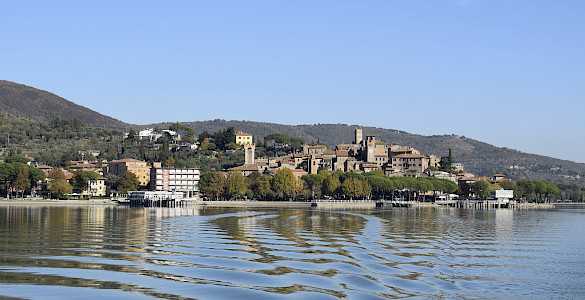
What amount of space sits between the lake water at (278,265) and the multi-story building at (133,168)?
320 feet

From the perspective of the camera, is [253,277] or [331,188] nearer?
[253,277]

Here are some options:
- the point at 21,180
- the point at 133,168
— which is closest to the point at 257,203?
the point at 21,180

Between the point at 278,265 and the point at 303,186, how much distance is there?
328ft

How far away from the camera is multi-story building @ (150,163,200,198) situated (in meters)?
137

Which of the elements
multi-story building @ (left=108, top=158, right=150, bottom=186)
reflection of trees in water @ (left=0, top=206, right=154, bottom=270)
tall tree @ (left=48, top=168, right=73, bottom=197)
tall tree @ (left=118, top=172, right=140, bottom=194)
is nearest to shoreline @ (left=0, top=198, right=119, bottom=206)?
tall tree @ (left=48, top=168, right=73, bottom=197)

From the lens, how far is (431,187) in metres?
135

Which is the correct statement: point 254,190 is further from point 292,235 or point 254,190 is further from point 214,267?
point 214,267

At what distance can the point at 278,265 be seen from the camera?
27.7 meters

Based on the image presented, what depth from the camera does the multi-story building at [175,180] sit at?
13712 centimetres

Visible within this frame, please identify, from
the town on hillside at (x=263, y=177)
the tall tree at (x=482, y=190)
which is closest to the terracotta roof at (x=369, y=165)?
the town on hillside at (x=263, y=177)

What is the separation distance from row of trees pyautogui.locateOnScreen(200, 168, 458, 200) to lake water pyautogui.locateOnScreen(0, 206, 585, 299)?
7727cm

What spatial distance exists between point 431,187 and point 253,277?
113863mm

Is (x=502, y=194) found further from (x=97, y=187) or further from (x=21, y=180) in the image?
(x=21, y=180)

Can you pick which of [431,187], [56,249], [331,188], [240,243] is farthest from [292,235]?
[431,187]
